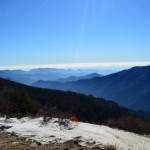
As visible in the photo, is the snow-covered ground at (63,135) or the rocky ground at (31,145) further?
the snow-covered ground at (63,135)

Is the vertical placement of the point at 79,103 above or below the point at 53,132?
below

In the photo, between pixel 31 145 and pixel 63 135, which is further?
pixel 63 135

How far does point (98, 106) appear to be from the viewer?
88438mm

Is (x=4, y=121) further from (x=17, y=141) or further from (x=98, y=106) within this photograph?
(x=98, y=106)

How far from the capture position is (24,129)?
1094 centimetres

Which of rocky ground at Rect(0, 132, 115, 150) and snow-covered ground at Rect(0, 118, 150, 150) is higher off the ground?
rocky ground at Rect(0, 132, 115, 150)

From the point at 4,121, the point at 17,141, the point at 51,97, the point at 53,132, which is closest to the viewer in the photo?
the point at 17,141

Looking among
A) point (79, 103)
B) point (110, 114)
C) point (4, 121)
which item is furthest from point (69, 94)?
point (4, 121)

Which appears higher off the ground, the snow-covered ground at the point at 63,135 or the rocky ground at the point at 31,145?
the rocky ground at the point at 31,145

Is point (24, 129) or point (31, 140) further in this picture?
point (24, 129)

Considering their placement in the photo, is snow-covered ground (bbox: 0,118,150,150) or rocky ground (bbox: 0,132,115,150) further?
snow-covered ground (bbox: 0,118,150,150)

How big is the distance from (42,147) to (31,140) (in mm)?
954

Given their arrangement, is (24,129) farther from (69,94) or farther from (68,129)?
(69,94)

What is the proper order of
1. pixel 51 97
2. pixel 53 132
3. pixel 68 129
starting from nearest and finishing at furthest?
pixel 53 132 < pixel 68 129 < pixel 51 97
